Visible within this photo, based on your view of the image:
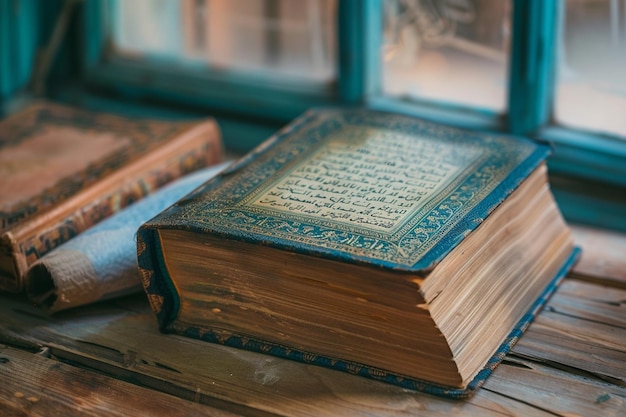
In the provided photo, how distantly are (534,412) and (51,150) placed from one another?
0.81 m

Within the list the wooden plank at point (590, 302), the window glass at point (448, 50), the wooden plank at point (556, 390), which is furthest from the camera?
the window glass at point (448, 50)

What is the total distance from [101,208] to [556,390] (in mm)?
629

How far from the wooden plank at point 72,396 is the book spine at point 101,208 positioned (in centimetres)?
13

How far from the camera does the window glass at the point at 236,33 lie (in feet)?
5.13

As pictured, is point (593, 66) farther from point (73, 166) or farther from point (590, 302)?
point (73, 166)

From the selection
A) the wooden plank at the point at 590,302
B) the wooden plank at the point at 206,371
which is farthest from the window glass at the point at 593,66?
the wooden plank at the point at 206,371

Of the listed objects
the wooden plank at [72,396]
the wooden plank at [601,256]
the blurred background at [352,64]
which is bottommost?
the wooden plank at [72,396]

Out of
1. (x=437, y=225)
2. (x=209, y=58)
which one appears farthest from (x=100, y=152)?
(x=437, y=225)

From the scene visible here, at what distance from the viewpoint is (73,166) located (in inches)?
52.6

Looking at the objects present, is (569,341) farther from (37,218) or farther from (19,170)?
(19,170)

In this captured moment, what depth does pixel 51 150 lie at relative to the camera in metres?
1.40

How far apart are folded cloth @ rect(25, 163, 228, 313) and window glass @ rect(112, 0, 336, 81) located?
0.51m

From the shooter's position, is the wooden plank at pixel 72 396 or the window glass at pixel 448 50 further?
the window glass at pixel 448 50

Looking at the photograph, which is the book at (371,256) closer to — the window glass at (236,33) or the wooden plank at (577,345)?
the wooden plank at (577,345)
